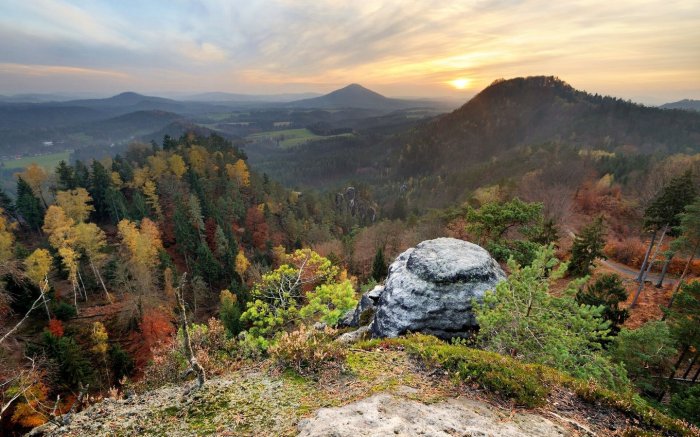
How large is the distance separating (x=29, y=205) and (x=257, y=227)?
47347mm

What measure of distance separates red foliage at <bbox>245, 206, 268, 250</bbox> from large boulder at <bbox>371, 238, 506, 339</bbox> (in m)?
71.2

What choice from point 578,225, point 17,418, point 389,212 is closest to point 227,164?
point 389,212

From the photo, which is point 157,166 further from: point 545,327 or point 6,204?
point 545,327

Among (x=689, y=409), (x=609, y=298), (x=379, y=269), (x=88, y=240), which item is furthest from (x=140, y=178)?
(x=689, y=409)

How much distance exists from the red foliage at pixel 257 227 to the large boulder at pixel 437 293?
234 feet

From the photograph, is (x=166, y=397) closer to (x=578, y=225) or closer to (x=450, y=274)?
(x=450, y=274)

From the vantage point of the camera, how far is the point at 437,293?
15.3m

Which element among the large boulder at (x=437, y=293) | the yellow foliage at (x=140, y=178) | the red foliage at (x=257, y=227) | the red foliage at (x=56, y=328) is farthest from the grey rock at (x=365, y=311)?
the yellow foliage at (x=140, y=178)

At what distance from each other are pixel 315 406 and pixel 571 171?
287 feet

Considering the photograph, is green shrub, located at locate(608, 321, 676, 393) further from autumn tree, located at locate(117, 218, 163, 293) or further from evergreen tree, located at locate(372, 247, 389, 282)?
autumn tree, located at locate(117, 218, 163, 293)

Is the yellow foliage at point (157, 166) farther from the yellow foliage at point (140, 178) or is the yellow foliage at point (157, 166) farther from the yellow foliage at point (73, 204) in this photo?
the yellow foliage at point (73, 204)

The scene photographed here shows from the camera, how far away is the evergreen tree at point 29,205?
68625 mm

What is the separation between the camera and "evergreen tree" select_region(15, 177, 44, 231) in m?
68.6

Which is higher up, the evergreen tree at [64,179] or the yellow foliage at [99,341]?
the evergreen tree at [64,179]
